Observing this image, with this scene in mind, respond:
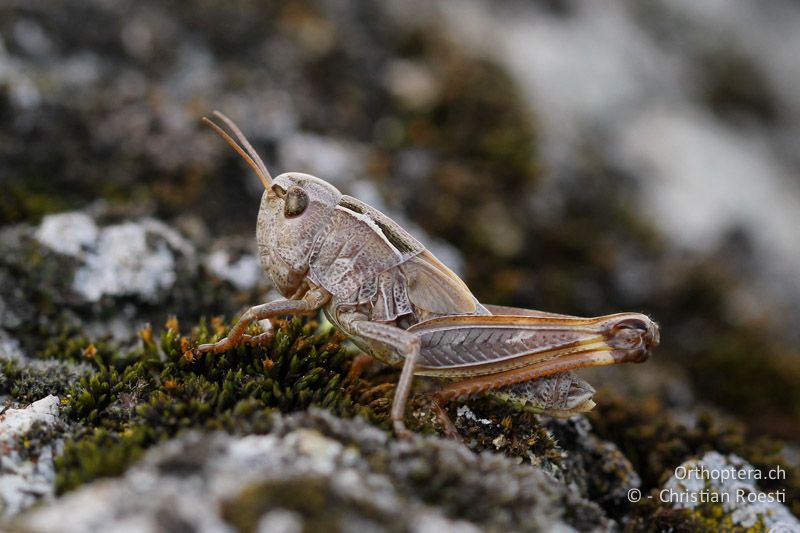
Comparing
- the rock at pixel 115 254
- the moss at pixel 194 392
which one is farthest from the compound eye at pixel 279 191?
the rock at pixel 115 254

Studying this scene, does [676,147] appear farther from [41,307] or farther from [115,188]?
[41,307]

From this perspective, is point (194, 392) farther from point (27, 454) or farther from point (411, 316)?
point (411, 316)

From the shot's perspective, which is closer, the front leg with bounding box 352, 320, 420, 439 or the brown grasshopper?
the front leg with bounding box 352, 320, 420, 439

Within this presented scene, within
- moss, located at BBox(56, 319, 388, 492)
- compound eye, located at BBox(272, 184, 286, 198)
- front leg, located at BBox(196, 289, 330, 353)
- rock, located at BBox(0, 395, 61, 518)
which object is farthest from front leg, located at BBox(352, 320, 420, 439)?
rock, located at BBox(0, 395, 61, 518)

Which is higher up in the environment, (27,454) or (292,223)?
(292,223)

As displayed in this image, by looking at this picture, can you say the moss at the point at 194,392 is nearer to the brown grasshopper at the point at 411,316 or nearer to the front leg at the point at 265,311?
the front leg at the point at 265,311

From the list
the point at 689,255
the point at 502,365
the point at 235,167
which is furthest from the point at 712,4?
the point at 502,365

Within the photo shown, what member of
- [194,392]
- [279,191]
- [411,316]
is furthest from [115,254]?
[411,316]

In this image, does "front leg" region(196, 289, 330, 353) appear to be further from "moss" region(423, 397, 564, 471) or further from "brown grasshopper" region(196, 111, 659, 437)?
"moss" region(423, 397, 564, 471)
